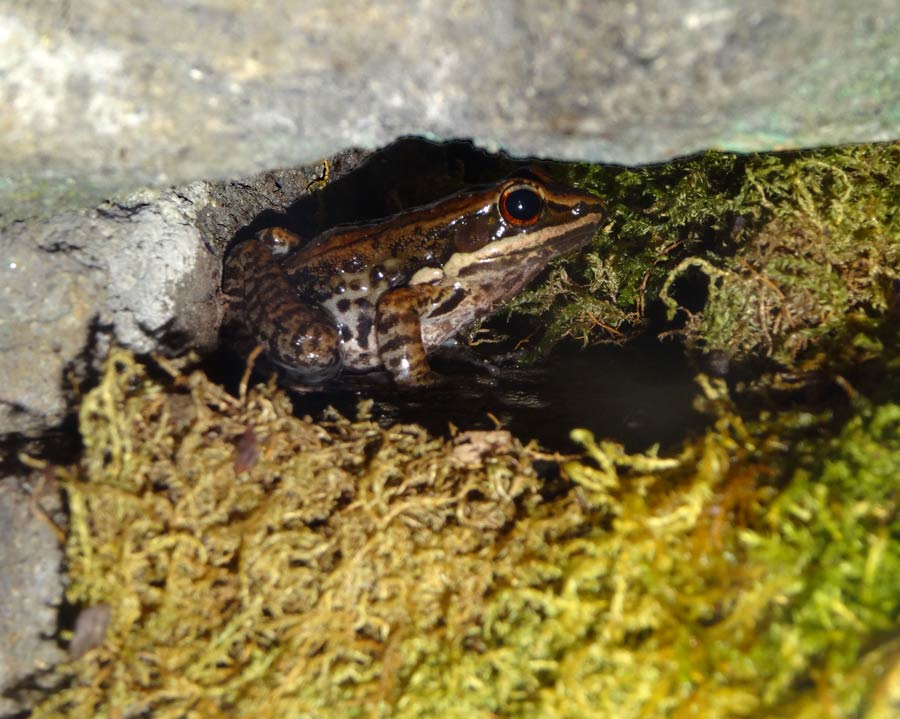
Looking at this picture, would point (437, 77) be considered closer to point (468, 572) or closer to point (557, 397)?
point (468, 572)

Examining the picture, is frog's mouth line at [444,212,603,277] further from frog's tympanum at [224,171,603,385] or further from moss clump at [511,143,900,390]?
Answer: moss clump at [511,143,900,390]

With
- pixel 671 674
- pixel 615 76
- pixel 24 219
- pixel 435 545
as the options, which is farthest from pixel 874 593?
pixel 24 219

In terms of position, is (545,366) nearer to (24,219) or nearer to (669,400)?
(669,400)

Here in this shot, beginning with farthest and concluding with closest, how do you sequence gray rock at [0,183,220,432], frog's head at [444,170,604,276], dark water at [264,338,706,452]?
frog's head at [444,170,604,276], dark water at [264,338,706,452], gray rock at [0,183,220,432]

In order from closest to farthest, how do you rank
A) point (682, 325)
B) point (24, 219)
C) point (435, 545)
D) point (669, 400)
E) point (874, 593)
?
point (874, 593), point (435, 545), point (24, 219), point (669, 400), point (682, 325)

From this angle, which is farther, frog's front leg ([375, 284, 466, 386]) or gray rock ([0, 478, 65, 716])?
frog's front leg ([375, 284, 466, 386])

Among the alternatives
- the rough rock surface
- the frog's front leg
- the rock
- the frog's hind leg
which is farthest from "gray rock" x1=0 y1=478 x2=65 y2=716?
the frog's front leg

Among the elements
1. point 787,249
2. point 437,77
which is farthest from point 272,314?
point 787,249
